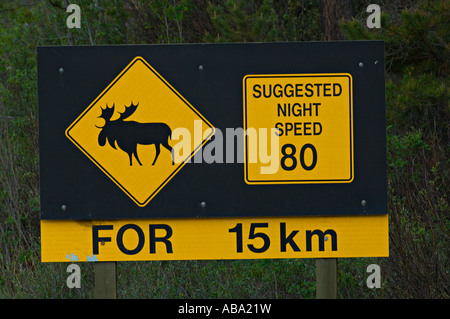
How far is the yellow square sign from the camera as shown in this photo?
11.4ft

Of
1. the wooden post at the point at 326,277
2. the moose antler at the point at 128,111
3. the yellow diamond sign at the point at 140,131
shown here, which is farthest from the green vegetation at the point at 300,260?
the moose antler at the point at 128,111

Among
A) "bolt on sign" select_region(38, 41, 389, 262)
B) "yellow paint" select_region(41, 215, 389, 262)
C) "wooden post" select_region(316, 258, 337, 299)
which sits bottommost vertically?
"wooden post" select_region(316, 258, 337, 299)

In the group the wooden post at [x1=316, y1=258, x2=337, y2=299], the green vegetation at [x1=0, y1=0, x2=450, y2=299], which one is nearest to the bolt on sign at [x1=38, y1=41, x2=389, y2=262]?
the wooden post at [x1=316, y1=258, x2=337, y2=299]

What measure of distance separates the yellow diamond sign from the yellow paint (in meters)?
0.22

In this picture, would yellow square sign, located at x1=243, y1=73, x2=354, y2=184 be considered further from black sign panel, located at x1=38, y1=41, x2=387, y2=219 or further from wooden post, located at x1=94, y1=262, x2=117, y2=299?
wooden post, located at x1=94, y1=262, x2=117, y2=299

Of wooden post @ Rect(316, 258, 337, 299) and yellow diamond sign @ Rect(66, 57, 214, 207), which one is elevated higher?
yellow diamond sign @ Rect(66, 57, 214, 207)

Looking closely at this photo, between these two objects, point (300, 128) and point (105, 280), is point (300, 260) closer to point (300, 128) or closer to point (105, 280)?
point (300, 128)

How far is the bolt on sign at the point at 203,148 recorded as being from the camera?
3.47 m

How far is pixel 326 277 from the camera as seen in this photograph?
11.7 ft

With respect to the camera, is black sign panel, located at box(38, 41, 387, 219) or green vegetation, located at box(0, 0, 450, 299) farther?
green vegetation, located at box(0, 0, 450, 299)

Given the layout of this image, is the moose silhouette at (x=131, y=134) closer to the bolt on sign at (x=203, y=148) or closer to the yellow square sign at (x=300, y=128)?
the bolt on sign at (x=203, y=148)

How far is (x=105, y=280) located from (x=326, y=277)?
4.11 feet

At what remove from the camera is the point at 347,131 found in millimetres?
3484
